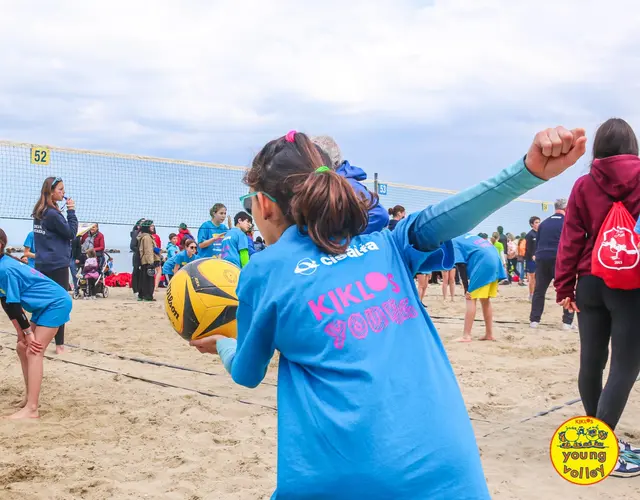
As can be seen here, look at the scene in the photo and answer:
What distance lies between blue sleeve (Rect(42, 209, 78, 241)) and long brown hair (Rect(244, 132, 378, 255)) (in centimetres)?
487

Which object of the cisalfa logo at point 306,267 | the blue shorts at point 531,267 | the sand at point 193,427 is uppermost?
the cisalfa logo at point 306,267

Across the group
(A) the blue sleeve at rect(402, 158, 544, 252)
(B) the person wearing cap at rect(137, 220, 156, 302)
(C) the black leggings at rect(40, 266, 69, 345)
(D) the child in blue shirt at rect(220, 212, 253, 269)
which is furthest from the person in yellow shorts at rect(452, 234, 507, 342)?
(B) the person wearing cap at rect(137, 220, 156, 302)

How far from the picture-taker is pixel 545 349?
700cm

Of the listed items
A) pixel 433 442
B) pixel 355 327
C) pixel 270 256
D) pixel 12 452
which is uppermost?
pixel 270 256

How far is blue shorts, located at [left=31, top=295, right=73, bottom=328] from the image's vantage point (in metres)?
4.61

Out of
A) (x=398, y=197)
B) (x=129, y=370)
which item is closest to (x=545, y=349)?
(x=129, y=370)

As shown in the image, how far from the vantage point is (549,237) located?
29.1 ft

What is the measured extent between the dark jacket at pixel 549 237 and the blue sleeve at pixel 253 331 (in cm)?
781

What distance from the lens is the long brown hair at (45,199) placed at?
18.8 feet

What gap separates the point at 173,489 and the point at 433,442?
2216mm

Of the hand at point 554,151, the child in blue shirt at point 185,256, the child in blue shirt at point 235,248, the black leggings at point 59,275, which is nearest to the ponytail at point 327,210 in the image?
the hand at point 554,151

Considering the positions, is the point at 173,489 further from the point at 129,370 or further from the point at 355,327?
the point at 129,370

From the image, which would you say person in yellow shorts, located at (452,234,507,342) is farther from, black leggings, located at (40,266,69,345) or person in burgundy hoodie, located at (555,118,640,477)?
black leggings, located at (40,266,69,345)

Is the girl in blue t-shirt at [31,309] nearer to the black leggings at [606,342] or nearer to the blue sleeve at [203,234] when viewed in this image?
the black leggings at [606,342]
